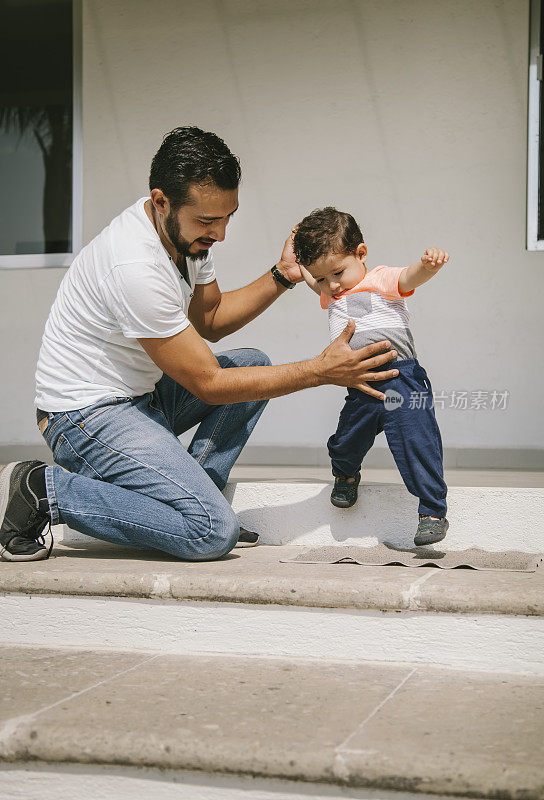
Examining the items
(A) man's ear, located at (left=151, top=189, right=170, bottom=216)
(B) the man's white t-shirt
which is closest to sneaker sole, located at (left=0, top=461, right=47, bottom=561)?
(B) the man's white t-shirt

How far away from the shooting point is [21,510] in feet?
7.94

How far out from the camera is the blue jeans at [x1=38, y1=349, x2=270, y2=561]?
93.1 inches

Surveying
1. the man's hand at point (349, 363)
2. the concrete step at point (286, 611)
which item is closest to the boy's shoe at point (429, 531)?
the concrete step at point (286, 611)

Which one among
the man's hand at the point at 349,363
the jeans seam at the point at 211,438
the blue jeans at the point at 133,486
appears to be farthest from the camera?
the jeans seam at the point at 211,438

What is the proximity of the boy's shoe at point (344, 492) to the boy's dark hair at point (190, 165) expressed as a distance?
3.13ft

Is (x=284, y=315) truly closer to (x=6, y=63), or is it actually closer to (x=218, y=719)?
(x=6, y=63)

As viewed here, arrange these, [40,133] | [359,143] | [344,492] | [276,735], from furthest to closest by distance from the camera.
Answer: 1. [40,133]
2. [359,143]
3. [344,492]
4. [276,735]

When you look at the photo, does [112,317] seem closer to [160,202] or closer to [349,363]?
[160,202]

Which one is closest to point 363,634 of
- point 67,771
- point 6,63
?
point 67,771

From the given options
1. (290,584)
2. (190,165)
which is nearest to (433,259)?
(190,165)

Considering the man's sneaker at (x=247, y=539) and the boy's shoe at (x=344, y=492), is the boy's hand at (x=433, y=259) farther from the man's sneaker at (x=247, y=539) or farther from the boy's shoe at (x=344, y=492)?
the man's sneaker at (x=247, y=539)

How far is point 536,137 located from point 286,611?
2808 mm

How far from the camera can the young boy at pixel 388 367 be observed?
2426 mm

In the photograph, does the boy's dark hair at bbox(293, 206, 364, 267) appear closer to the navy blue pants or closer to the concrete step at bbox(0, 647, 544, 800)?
the navy blue pants
